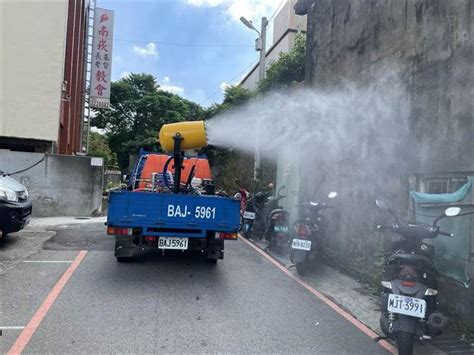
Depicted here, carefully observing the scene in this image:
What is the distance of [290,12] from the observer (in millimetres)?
28969

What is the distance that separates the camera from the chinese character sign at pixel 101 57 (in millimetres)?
19500

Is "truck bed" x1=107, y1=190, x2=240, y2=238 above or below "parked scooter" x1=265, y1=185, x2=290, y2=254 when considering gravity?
above

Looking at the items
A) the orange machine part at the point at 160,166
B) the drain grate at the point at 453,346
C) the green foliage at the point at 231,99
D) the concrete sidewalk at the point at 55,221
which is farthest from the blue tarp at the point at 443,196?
the green foliage at the point at 231,99

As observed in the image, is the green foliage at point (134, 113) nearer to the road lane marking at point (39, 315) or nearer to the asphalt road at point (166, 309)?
the asphalt road at point (166, 309)

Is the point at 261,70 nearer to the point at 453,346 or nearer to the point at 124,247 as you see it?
the point at 124,247

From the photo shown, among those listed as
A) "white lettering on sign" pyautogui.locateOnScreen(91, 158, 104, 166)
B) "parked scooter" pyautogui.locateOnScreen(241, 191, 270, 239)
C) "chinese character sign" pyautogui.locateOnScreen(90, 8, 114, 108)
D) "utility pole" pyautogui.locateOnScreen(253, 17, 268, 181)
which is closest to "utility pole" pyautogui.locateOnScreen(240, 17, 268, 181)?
"utility pole" pyautogui.locateOnScreen(253, 17, 268, 181)

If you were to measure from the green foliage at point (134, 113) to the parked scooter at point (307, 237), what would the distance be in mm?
25009

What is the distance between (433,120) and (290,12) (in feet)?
83.7

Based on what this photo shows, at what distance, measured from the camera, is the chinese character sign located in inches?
768

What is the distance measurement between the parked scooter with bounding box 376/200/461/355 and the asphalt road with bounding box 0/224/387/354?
430mm

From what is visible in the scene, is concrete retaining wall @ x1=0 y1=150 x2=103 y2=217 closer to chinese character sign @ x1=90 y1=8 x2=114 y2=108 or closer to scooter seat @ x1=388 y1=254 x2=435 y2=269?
chinese character sign @ x1=90 y1=8 x2=114 y2=108

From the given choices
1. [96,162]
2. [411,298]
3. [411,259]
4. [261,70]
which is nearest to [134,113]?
[261,70]

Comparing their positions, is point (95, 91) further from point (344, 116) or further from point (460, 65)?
point (460, 65)

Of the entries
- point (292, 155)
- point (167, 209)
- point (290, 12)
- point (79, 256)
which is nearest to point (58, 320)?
point (167, 209)
